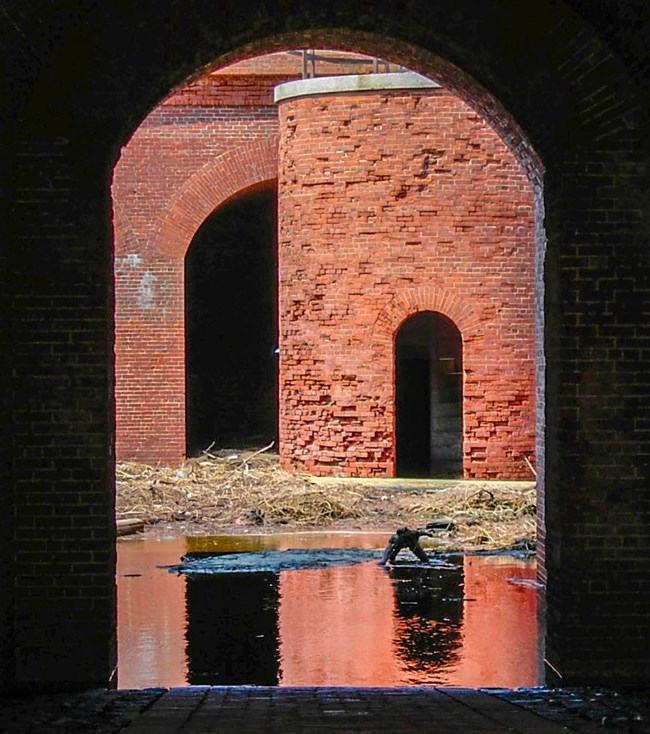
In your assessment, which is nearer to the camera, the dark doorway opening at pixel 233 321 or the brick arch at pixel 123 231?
the brick arch at pixel 123 231

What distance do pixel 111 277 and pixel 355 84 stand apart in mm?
12008

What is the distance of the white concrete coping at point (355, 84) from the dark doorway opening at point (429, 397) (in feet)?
13.0

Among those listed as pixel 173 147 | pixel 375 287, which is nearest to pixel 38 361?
pixel 375 287

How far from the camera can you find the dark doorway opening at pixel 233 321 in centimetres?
2620

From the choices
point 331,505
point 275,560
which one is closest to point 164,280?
point 331,505

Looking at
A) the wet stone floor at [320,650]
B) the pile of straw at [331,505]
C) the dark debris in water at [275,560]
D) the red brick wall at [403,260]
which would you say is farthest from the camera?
the red brick wall at [403,260]

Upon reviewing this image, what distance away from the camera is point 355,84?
19.1 metres

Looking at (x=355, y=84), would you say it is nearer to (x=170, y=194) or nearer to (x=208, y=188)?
(x=208, y=188)

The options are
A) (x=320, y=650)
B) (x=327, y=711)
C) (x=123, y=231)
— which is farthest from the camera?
(x=123, y=231)

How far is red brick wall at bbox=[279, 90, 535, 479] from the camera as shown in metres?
19.0

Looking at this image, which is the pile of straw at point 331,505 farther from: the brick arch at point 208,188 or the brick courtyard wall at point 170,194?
the brick arch at point 208,188

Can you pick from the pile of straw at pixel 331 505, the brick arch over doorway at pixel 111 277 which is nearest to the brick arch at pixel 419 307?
the pile of straw at pixel 331 505

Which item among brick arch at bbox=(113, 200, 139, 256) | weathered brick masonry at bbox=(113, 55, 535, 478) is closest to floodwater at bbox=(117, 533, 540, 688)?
weathered brick masonry at bbox=(113, 55, 535, 478)

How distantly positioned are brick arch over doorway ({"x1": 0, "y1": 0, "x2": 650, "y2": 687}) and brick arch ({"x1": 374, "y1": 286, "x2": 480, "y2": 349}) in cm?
1143
